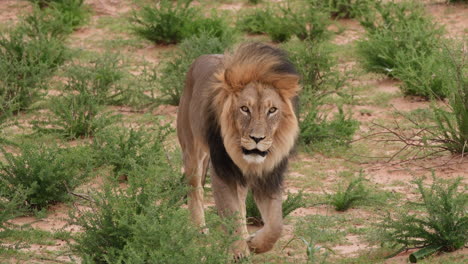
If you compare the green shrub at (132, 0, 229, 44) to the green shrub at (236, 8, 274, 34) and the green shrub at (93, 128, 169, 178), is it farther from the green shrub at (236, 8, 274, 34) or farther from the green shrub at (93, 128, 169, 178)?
the green shrub at (93, 128, 169, 178)

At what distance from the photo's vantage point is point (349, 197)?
726 centimetres

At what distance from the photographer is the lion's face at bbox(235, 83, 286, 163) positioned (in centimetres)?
559

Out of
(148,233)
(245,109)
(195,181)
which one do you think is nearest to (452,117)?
(195,181)

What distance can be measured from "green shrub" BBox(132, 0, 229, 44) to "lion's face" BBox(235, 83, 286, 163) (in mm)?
6181

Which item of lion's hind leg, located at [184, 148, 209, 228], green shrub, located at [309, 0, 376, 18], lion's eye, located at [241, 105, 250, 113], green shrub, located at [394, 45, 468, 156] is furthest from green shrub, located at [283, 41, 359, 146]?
lion's eye, located at [241, 105, 250, 113]

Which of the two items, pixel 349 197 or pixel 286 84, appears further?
pixel 349 197

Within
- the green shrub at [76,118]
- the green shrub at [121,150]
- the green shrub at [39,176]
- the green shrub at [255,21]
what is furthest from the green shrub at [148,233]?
the green shrub at [255,21]

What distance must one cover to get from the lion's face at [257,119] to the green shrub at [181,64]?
4.24 metres

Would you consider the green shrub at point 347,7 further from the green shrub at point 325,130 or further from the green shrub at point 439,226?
the green shrub at point 439,226

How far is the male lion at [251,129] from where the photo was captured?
223 inches

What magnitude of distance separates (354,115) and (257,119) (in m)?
4.18

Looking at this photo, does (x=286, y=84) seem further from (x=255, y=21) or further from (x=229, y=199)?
(x=255, y=21)

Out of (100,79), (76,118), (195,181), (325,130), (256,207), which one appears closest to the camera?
(195,181)

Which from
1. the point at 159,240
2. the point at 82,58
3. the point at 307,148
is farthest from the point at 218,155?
the point at 82,58
